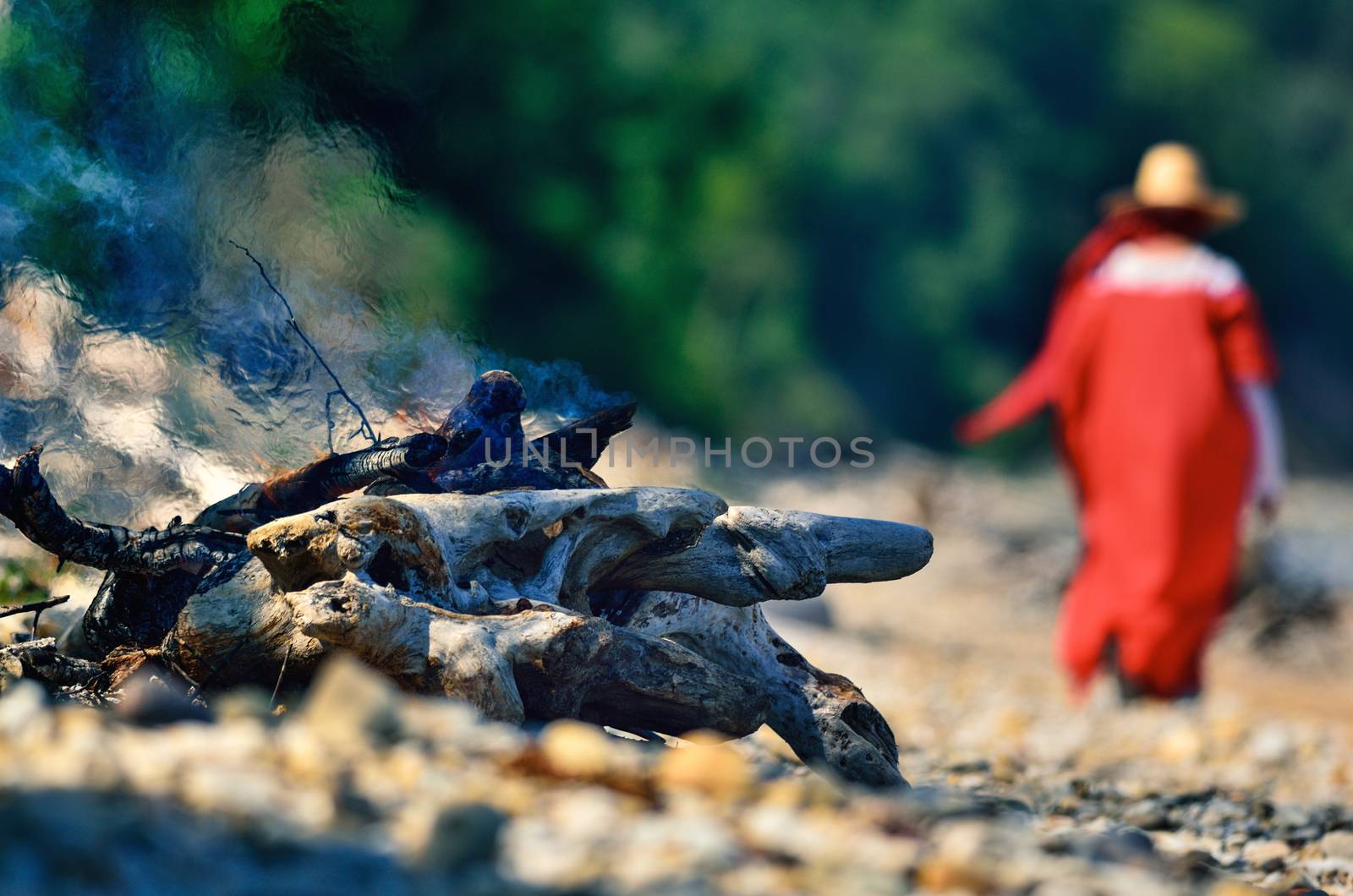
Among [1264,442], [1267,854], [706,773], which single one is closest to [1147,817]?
[1267,854]

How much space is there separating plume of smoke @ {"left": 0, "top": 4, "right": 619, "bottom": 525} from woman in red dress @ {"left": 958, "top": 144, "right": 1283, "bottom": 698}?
2.65 m

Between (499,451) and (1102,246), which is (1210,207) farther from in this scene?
(499,451)

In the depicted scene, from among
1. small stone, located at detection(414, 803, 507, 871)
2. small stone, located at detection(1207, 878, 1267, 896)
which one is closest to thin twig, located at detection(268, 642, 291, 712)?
small stone, located at detection(414, 803, 507, 871)

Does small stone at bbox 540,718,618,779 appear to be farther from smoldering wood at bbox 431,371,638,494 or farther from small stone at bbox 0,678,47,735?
smoldering wood at bbox 431,371,638,494

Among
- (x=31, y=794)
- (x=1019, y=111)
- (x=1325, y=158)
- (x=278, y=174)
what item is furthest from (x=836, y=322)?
(x=31, y=794)

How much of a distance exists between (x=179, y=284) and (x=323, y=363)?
0.41 meters

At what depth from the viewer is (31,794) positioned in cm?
238

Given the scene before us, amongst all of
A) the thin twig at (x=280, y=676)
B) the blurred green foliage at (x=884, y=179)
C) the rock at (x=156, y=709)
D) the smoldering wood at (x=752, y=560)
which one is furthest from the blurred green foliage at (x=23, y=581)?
the blurred green foliage at (x=884, y=179)

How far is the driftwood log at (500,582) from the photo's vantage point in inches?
139

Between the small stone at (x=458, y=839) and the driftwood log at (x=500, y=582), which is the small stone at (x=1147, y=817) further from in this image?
the small stone at (x=458, y=839)

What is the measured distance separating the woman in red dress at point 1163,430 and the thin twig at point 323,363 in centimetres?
276

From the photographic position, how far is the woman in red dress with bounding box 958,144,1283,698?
6273 mm

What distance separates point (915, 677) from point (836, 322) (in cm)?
2046

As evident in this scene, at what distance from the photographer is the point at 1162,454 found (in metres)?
6.28
